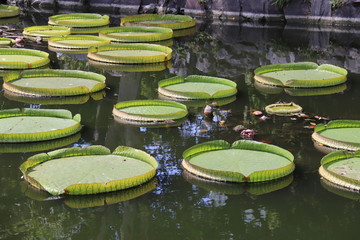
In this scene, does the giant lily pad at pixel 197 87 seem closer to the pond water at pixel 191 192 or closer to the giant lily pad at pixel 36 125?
the pond water at pixel 191 192

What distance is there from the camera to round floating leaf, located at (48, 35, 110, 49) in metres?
9.76

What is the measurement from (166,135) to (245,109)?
1161 mm

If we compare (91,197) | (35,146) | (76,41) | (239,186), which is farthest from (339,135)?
(76,41)

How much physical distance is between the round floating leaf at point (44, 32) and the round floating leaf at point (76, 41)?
1.49 feet

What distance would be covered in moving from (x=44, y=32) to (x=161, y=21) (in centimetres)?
221

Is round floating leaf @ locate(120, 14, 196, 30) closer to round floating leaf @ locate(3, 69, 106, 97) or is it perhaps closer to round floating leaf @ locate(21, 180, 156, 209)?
round floating leaf @ locate(3, 69, 106, 97)

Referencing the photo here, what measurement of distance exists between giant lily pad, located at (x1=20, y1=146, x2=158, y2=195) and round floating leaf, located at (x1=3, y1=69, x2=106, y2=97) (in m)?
2.07

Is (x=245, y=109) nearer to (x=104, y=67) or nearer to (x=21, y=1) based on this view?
(x=104, y=67)

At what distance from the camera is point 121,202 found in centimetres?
471

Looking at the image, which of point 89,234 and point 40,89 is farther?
point 40,89

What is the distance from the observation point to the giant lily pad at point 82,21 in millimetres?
11492

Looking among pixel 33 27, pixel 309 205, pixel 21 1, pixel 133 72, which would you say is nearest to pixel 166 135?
pixel 309 205

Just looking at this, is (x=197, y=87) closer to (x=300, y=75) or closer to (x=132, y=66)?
(x=300, y=75)

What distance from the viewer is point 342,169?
511cm
